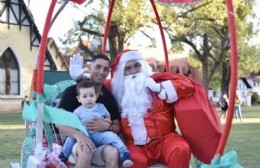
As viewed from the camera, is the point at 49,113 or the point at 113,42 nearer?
the point at 49,113

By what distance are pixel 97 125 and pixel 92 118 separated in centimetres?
8

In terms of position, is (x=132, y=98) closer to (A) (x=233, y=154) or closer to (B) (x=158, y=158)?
(B) (x=158, y=158)

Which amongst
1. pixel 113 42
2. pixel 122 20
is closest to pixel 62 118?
pixel 113 42

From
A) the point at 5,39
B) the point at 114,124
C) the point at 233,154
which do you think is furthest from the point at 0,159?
the point at 5,39

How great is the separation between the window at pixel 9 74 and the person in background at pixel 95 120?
2491 cm

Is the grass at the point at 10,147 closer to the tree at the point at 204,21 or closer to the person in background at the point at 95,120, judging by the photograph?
the person in background at the point at 95,120

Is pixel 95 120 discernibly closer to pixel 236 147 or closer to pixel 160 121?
pixel 160 121

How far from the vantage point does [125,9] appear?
20.8 metres

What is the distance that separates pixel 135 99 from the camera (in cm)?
480

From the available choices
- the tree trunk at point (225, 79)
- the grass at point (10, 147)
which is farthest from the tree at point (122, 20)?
the tree trunk at point (225, 79)

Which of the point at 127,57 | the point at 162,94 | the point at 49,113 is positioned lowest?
the point at 49,113

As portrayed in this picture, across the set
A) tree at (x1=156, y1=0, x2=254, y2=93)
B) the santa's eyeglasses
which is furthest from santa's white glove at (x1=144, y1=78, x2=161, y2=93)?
tree at (x1=156, y1=0, x2=254, y2=93)

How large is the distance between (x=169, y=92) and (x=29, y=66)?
2685 centimetres

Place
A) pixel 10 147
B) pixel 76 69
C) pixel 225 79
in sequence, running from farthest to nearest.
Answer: pixel 225 79
pixel 10 147
pixel 76 69
